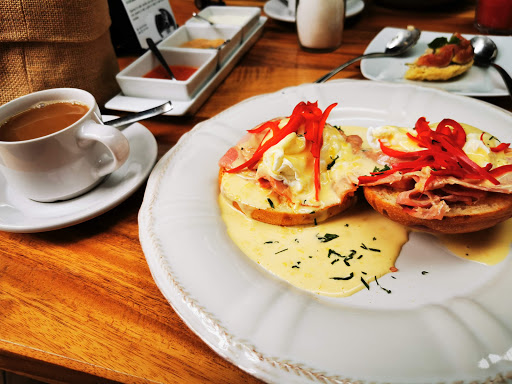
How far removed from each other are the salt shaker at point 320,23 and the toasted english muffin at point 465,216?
1740 millimetres

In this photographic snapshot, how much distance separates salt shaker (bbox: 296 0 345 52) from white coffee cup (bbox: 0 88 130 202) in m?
1.75

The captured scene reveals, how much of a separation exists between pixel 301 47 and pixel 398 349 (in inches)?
93.9

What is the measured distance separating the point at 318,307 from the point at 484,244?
0.69 metres

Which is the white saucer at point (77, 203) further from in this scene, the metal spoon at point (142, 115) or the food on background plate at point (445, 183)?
the food on background plate at point (445, 183)

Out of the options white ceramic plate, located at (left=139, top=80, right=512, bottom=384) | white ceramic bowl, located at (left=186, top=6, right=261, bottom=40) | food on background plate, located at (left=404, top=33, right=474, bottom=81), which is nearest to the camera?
white ceramic plate, located at (left=139, top=80, right=512, bottom=384)

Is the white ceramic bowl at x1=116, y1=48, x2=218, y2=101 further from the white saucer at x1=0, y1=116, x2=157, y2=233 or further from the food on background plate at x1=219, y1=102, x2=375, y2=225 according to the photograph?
the food on background plate at x1=219, y1=102, x2=375, y2=225

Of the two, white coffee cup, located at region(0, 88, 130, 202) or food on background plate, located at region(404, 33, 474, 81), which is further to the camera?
food on background plate, located at region(404, 33, 474, 81)

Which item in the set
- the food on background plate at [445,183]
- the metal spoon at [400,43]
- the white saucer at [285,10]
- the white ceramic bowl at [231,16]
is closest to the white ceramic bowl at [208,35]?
the white ceramic bowl at [231,16]

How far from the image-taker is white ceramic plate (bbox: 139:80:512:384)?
882mm

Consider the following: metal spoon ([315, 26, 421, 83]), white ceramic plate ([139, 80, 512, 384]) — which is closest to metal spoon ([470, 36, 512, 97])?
metal spoon ([315, 26, 421, 83])

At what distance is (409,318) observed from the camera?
102cm

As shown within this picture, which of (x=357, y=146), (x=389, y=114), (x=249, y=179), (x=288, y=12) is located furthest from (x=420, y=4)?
(x=249, y=179)

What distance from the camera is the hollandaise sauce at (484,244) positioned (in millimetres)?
1240

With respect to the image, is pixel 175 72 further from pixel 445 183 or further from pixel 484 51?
pixel 484 51
